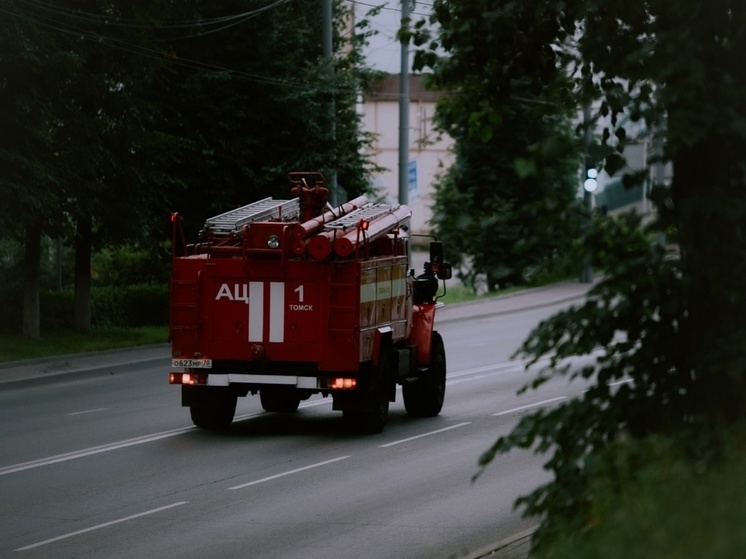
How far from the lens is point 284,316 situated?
16.7 meters

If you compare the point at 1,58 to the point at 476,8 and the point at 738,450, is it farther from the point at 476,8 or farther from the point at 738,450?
the point at 738,450

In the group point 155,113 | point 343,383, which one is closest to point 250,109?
point 155,113

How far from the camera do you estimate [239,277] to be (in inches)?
665

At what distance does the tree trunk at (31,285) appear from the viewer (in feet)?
92.0

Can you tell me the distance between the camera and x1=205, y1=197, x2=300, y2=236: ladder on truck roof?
1744cm

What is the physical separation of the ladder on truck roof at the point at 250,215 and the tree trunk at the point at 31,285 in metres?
10.3

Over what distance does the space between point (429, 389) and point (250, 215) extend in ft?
11.6

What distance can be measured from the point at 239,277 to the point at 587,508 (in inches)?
420

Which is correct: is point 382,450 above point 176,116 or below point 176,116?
below

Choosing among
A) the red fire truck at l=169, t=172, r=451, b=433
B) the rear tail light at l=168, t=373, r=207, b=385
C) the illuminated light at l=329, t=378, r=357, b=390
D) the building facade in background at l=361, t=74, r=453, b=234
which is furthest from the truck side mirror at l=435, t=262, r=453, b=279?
the building facade in background at l=361, t=74, r=453, b=234

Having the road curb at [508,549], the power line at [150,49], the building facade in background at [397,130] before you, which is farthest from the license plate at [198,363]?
the building facade in background at [397,130]

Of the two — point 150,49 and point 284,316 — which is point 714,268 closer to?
point 284,316

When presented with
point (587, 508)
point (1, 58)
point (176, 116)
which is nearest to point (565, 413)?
point (587, 508)

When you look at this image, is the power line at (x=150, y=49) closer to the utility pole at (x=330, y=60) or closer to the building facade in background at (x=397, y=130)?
the utility pole at (x=330, y=60)
